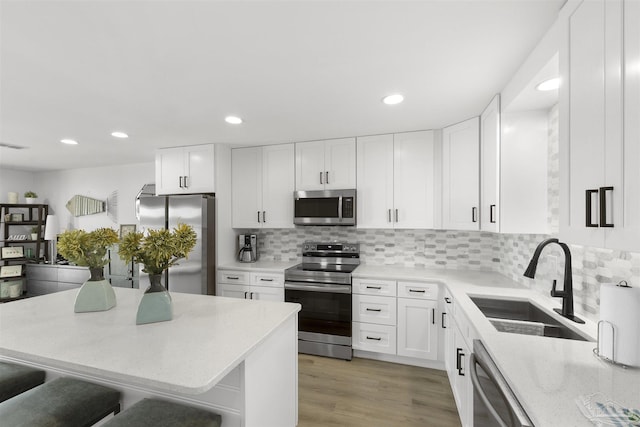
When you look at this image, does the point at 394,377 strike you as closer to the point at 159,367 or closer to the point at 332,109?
the point at 159,367

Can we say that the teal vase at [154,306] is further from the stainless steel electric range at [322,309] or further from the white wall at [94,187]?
the white wall at [94,187]

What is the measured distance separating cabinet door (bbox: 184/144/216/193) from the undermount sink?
9.88 feet

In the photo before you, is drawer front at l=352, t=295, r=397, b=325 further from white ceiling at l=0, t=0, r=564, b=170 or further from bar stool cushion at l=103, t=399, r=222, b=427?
bar stool cushion at l=103, t=399, r=222, b=427

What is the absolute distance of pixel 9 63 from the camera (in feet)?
5.23

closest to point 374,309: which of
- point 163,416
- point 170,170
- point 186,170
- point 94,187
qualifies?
point 163,416

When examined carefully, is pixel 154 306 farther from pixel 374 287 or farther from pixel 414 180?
pixel 414 180

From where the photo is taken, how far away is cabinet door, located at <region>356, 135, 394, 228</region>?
3055mm

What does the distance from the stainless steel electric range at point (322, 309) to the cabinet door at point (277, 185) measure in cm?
69

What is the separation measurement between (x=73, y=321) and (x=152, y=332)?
0.53 meters

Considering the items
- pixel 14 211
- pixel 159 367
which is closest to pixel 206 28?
pixel 159 367

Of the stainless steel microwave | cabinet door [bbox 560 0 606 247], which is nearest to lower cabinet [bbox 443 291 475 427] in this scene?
cabinet door [bbox 560 0 606 247]

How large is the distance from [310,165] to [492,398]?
267 cm

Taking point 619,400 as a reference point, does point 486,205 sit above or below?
above

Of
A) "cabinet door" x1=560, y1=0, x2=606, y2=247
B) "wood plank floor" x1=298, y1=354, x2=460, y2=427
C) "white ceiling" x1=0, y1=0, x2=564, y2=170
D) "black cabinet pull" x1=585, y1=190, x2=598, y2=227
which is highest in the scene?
"white ceiling" x1=0, y1=0, x2=564, y2=170
